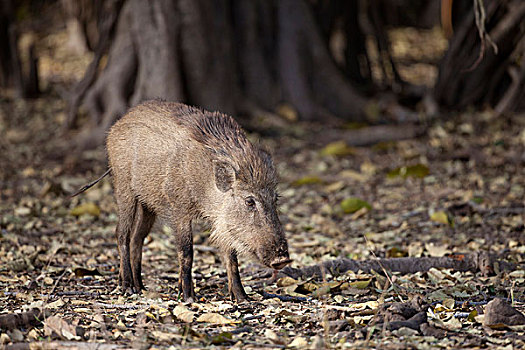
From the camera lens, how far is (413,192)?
7918 mm

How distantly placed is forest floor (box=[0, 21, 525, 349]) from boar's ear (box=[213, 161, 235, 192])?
28.3 inches

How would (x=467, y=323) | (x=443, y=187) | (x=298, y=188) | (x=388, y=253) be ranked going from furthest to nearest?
(x=298, y=188), (x=443, y=187), (x=388, y=253), (x=467, y=323)

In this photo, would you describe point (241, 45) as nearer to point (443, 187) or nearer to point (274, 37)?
point (274, 37)

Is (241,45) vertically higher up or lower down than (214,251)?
higher up

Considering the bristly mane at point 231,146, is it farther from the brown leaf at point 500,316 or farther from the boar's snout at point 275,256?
the brown leaf at point 500,316

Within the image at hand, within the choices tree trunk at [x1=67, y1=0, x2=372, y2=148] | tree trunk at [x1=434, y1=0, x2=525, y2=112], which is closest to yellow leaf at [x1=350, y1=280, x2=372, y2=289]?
tree trunk at [x1=67, y1=0, x2=372, y2=148]

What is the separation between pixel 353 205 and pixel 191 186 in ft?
9.88

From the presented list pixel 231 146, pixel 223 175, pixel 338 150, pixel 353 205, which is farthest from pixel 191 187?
pixel 338 150

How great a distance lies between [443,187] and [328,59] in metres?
4.56

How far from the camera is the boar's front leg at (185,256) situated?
4.65 meters

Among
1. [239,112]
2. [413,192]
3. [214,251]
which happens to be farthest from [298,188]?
[239,112]

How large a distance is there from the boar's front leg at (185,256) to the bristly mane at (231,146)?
0.51m

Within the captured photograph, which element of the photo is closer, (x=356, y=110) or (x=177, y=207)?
(x=177, y=207)

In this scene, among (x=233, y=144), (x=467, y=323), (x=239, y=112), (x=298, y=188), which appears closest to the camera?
(x=467, y=323)
